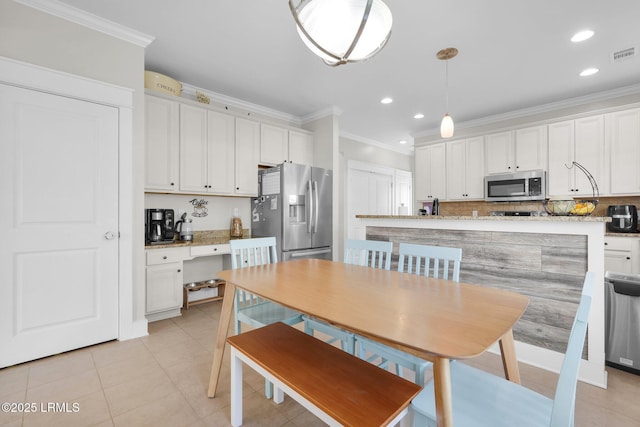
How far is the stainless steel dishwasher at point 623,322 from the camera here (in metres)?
1.95

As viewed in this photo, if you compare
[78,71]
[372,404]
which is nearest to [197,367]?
[372,404]

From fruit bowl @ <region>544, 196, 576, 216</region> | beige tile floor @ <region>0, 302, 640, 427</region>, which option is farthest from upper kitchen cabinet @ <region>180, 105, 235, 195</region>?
fruit bowl @ <region>544, 196, 576, 216</region>

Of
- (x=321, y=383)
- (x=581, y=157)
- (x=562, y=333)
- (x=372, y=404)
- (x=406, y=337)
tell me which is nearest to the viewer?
(x=406, y=337)

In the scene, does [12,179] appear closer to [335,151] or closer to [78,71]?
[78,71]

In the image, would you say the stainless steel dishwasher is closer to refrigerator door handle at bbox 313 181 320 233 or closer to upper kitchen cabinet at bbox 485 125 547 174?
upper kitchen cabinet at bbox 485 125 547 174

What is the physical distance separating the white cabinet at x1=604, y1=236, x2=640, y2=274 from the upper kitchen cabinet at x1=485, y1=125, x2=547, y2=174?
4.08ft

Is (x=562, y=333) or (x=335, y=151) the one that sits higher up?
(x=335, y=151)

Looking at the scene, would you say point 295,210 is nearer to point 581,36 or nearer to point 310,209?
point 310,209

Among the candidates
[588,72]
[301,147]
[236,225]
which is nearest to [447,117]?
[588,72]

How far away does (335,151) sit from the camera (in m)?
4.17

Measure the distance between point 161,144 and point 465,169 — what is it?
442 centimetres

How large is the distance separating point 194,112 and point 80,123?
1.16 meters

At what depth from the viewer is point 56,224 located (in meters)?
2.18

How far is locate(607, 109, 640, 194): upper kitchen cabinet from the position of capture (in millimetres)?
3316
